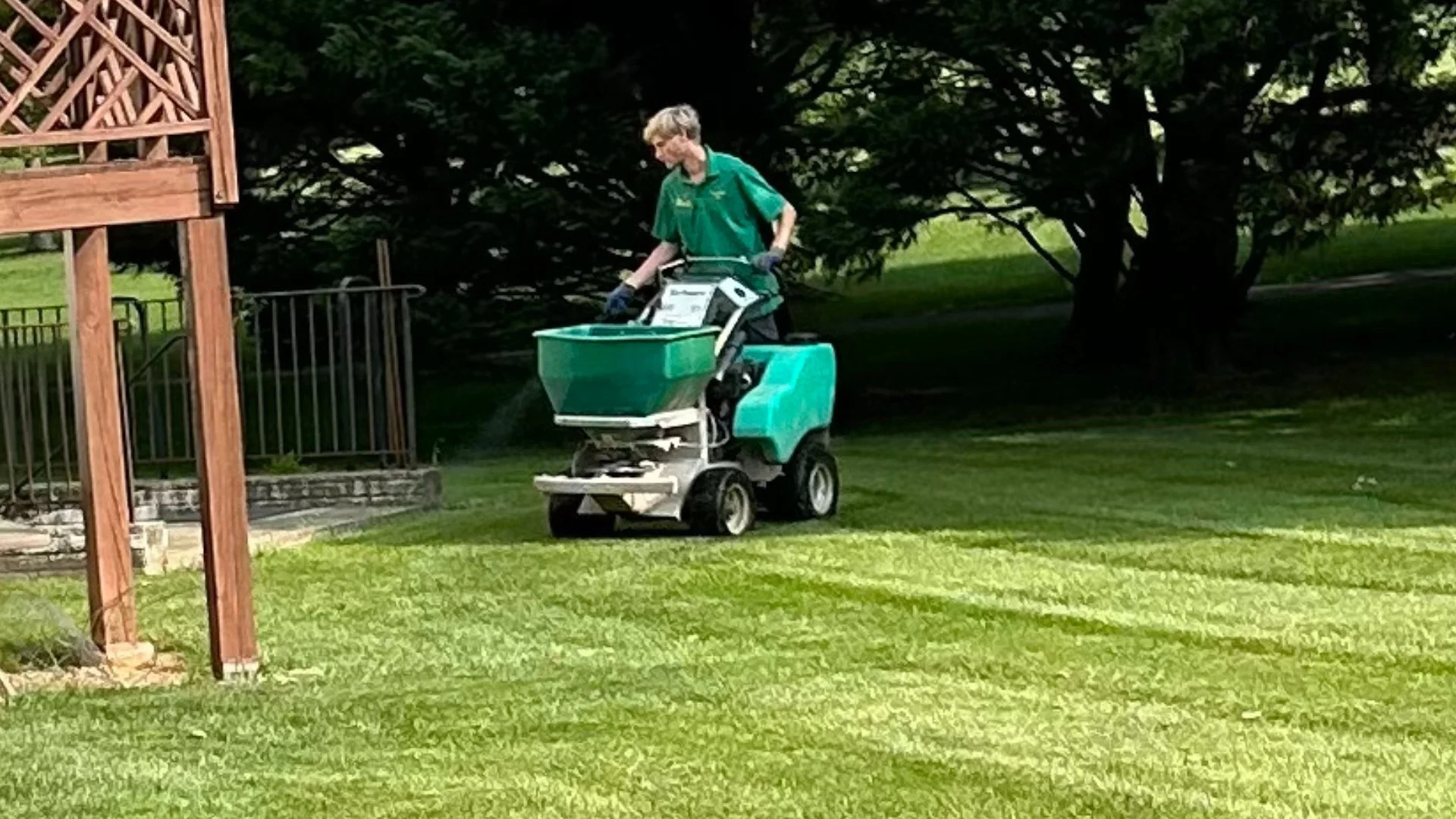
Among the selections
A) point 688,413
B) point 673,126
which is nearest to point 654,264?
point 673,126

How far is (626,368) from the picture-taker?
39.3ft

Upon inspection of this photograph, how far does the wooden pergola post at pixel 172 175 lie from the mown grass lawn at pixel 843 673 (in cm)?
46

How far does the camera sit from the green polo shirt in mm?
12695

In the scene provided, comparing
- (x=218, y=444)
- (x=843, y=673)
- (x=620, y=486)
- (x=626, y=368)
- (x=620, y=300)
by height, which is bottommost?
(x=843, y=673)

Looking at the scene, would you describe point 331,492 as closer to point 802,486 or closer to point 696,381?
point 802,486

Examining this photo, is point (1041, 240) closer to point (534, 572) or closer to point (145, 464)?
point (145, 464)

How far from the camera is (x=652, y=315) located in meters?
12.5

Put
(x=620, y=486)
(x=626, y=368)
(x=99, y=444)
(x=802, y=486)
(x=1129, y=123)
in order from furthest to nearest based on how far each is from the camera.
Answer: (x=1129, y=123) → (x=802, y=486) → (x=620, y=486) → (x=626, y=368) → (x=99, y=444)

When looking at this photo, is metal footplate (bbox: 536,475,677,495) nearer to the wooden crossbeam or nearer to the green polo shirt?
the green polo shirt

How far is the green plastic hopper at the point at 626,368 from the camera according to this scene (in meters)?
11.9

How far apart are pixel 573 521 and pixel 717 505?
80cm

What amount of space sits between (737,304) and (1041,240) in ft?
86.4

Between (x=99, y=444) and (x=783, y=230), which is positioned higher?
(x=783, y=230)

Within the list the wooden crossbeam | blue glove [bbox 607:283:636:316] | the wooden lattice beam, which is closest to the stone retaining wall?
blue glove [bbox 607:283:636:316]
